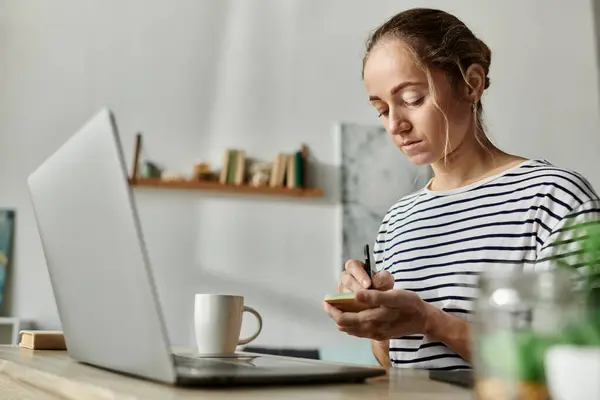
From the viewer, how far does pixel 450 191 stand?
47.5 inches

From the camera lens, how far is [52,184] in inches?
27.9

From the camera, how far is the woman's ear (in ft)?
3.81

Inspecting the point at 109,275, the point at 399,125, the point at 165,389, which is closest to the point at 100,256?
the point at 109,275

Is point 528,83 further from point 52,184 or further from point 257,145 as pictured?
point 52,184

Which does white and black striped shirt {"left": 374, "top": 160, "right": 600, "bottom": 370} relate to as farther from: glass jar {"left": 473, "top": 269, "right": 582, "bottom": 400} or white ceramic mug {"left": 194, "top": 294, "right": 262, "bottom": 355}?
glass jar {"left": 473, "top": 269, "right": 582, "bottom": 400}

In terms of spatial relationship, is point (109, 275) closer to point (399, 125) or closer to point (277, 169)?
point (399, 125)

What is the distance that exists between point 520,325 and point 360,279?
602mm

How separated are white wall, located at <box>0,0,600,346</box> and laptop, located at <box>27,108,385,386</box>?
209 centimetres

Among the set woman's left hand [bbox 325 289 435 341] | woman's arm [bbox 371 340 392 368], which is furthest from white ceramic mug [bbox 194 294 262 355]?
woman's arm [bbox 371 340 392 368]

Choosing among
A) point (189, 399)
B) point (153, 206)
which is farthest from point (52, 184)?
point (153, 206)

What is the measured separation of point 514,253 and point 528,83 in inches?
93.6

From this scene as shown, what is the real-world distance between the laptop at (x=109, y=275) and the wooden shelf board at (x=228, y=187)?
203 centimetres

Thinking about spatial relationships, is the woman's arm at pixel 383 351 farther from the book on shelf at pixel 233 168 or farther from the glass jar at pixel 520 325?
the book on shelf at pixel 233 168

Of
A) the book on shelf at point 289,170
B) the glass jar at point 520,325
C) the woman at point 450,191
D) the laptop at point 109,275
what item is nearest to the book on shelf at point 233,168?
the book on shelf at point 289,170
